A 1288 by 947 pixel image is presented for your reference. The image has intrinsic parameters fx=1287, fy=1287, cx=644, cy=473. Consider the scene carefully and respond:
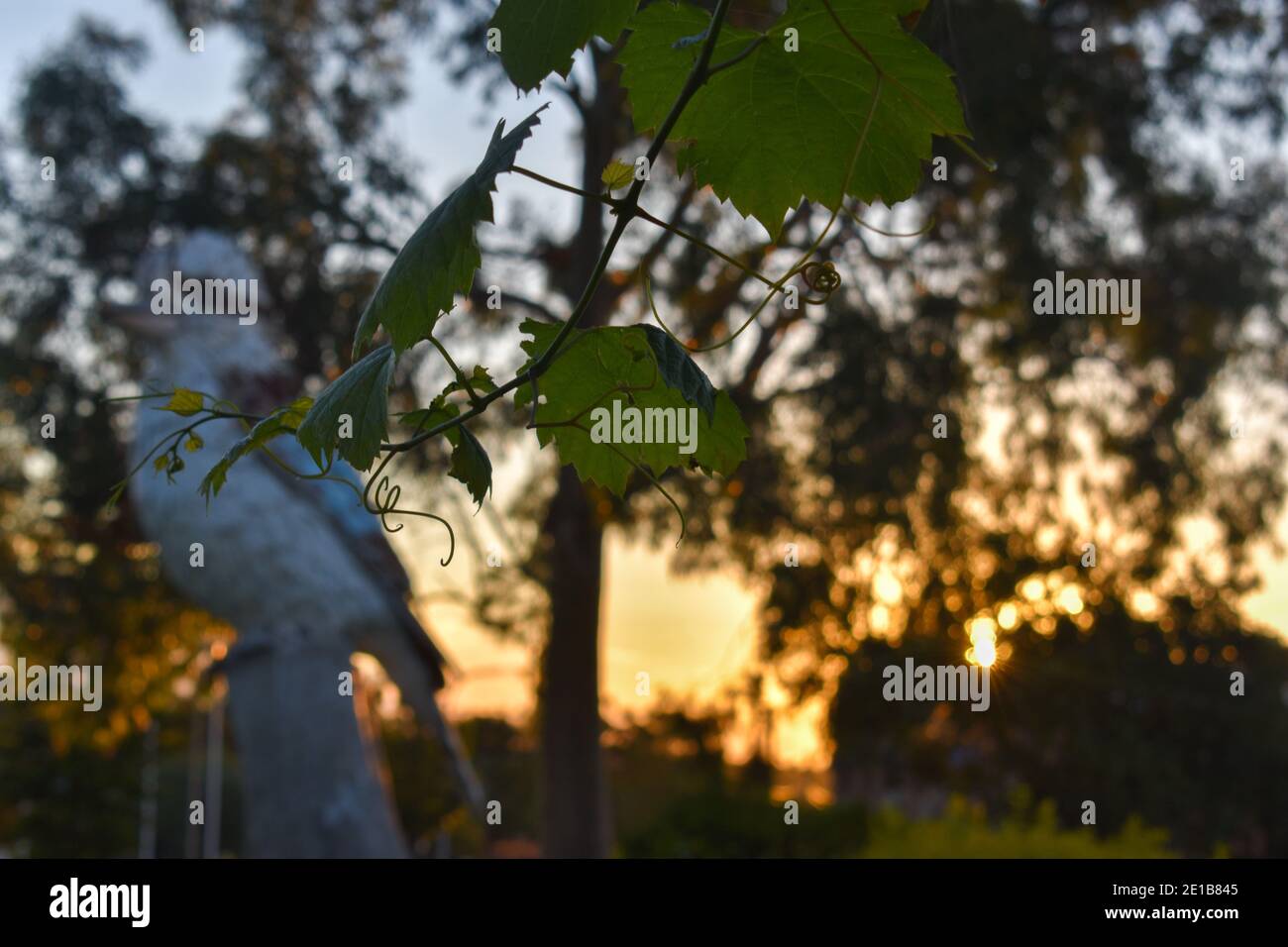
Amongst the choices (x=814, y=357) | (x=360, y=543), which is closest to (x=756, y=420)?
(x=814, y=357)

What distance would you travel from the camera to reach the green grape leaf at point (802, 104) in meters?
0.96

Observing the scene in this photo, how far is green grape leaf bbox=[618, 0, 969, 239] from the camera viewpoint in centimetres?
96

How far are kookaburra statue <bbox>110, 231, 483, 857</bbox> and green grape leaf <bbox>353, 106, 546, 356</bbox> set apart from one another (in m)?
10.4

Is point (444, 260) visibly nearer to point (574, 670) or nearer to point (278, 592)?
point (278, 592)

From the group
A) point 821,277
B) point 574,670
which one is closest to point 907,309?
point 574,670

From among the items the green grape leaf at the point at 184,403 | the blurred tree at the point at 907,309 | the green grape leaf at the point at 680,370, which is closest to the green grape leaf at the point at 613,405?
the green grape leaf at the point at 680,370

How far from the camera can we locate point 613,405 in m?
1.03

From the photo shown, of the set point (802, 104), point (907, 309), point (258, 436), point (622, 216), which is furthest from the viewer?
point (907, 309)

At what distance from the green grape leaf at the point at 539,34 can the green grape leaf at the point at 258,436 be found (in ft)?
0.93

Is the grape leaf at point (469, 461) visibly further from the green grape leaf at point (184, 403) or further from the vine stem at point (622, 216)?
the green grape leaf at point (184, 403)

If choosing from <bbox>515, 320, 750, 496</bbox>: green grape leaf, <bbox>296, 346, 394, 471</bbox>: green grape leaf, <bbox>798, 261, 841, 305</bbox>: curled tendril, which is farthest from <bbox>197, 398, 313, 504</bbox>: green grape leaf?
<bbox>798, 261, 841, 305</bbox>: curled tendril

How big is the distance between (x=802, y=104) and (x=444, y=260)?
0.35 m

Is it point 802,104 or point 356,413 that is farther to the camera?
point 802,104
